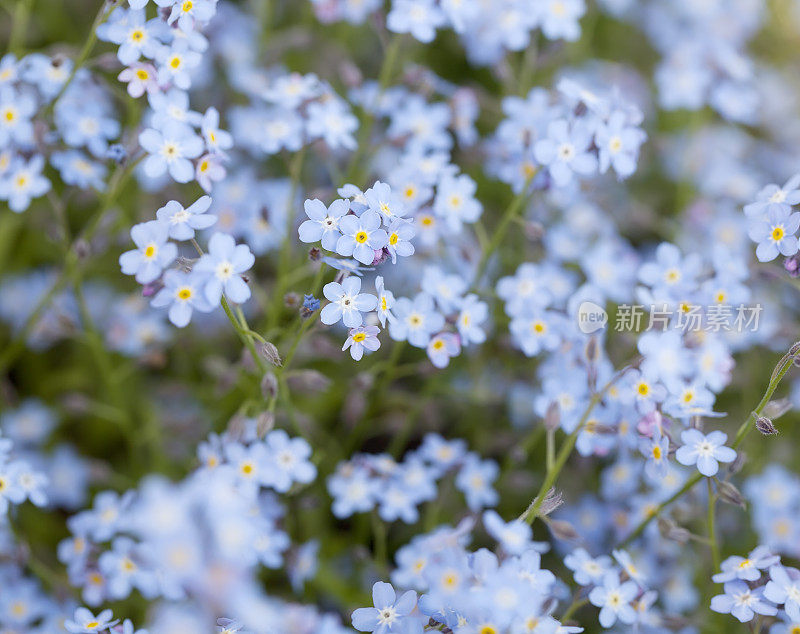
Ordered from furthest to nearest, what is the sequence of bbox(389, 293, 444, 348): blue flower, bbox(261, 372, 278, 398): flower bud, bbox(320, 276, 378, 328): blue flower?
bbox(389, 293, 444, 348): blue flower → bbox(261, 372, 278, 398): flower bud → bbox(320, 276, 378, 328): blue flower

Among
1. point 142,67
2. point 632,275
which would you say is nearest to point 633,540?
point 632,275

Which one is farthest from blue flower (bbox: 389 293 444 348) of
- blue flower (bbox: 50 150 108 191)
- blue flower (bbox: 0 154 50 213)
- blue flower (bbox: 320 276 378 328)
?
blue flower (bbox: 0 154 50 213)

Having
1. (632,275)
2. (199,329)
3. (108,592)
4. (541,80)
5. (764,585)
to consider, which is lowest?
(108,592)

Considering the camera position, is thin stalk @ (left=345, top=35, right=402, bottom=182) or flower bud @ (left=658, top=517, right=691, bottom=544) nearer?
flower bud @ (left=658, top=517, right=691, bottom=544)

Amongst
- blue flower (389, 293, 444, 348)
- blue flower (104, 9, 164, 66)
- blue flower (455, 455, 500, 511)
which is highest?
blue flower (104, 9, 164, 66)

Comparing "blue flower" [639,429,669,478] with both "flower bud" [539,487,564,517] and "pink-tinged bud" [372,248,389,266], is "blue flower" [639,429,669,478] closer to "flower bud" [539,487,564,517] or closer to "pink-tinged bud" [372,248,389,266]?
"flower bud" [539,487,564,517]

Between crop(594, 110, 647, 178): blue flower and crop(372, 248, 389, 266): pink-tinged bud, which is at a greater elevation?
crop(594, 110, 647, 178): blue flower

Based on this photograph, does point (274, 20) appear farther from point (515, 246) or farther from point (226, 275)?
point (226, 275)

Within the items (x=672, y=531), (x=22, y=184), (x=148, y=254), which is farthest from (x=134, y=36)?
(x=672, y=531)
